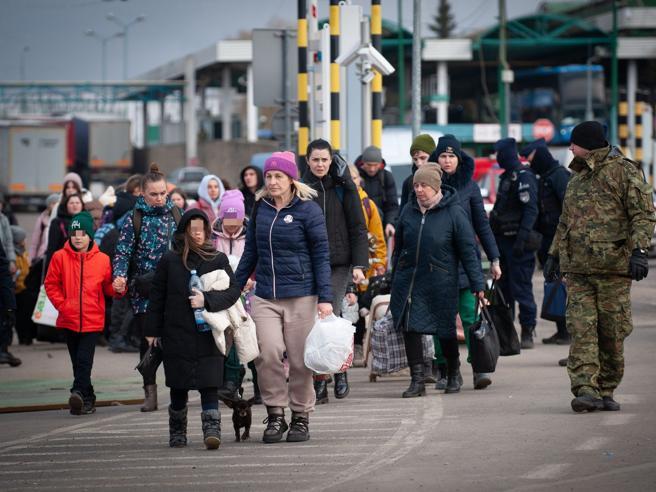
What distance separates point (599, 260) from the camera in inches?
385

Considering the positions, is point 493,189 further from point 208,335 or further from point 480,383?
point 208,335

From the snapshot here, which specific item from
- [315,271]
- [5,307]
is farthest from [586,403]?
[5,307]

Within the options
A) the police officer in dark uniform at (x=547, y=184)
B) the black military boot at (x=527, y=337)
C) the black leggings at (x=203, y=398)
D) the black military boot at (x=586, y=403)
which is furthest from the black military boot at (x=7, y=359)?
the black military boot at (x=586, y=403)

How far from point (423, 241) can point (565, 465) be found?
139 inches

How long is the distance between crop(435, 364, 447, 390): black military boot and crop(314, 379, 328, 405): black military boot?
3.22ft

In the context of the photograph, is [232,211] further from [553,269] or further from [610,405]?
[610,405]

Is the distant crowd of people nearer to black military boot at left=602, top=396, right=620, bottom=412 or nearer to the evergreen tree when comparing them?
black military boot at left=602, top=396, right=620, bottom=412

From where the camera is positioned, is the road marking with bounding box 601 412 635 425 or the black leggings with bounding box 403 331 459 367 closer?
the road marking with bounding box 601 412 635 425

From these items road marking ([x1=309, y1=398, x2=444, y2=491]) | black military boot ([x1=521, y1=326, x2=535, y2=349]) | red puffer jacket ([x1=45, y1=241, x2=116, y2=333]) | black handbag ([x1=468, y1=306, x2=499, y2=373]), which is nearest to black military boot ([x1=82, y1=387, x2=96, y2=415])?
red puffer jacket ([x1=45, y1=241, x2=116, y2=333])

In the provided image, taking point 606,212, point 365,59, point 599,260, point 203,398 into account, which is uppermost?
point 365,59

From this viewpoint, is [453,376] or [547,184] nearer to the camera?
[453,376]

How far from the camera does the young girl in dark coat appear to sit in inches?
344

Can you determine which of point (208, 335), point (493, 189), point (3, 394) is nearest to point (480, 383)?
point (208, 335)

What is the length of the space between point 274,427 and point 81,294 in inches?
107
